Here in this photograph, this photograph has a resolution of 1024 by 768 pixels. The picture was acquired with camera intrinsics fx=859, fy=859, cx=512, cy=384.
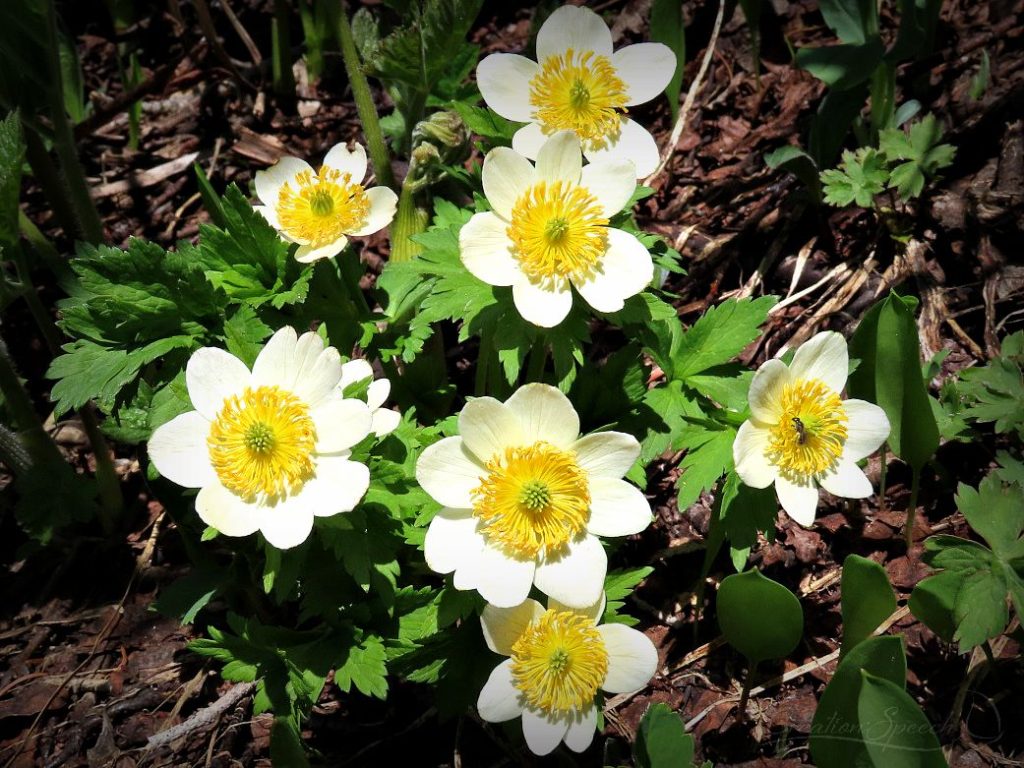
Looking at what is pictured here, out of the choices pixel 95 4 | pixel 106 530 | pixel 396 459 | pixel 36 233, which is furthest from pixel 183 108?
pixel 396 459

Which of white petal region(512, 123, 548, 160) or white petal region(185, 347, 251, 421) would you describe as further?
white petal region(512, 123, 548, 160)

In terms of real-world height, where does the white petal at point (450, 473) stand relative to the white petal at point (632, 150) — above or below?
below

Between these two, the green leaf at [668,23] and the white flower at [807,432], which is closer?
the white flower at [807,432]

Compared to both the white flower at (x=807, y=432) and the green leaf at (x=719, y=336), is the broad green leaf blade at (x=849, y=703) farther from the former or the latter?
the green leaf at (x=719, y=336)

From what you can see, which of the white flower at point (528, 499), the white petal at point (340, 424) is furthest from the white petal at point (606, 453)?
the white petal at point (340, 424)

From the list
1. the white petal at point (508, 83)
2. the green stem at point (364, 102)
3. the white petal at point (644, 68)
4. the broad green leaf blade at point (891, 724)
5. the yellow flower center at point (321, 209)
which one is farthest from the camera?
the green stem at point (364, 102)

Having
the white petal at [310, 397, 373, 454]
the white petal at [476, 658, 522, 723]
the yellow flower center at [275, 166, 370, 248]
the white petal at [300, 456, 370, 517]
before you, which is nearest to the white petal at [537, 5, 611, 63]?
the yellow flower center at [275, 166, 370, 248]

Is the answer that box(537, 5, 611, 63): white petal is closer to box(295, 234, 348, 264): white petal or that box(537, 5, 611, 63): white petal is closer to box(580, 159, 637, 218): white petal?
box(580, 159, 637, 218): white petal
